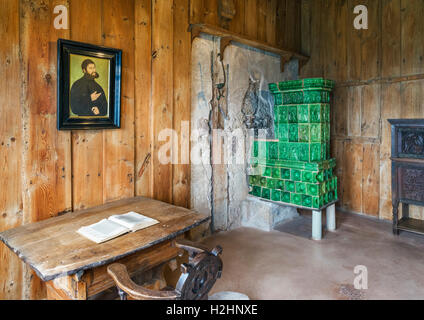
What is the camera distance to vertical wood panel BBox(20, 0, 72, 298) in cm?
205

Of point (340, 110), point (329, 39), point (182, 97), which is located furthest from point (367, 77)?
point (182, 97)

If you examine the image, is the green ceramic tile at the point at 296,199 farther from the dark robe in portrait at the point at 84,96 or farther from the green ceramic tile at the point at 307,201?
the dark robe in portrait at the point at 84,96

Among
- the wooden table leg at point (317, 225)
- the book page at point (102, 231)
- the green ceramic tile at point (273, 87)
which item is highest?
the green ceramic tile at point (273, 87)

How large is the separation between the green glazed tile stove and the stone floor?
0.31m

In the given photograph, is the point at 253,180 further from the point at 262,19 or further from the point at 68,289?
the point at 68,289

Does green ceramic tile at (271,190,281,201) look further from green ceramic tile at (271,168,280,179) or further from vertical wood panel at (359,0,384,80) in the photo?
vertical wood panel at (359,0,384,80)

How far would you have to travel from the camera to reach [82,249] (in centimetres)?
161

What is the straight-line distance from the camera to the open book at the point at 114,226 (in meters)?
Result: 1.75

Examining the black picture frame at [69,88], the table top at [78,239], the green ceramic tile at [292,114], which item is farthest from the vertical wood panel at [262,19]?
the table top at [78,239]

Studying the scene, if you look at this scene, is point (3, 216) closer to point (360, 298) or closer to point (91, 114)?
point (91, 114)

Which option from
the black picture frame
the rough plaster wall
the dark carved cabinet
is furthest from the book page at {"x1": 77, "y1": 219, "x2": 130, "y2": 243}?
the dark carved cabinet

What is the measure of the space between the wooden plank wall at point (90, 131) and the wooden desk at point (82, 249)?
0.88ft

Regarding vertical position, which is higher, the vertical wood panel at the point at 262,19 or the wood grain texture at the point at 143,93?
the vertical wood panel at the point at 262,19
